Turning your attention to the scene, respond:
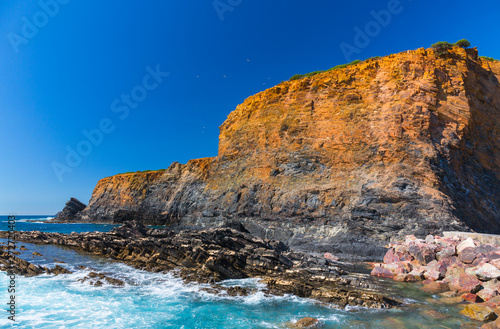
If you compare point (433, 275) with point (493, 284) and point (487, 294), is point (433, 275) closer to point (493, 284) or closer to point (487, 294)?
point (493, 284)

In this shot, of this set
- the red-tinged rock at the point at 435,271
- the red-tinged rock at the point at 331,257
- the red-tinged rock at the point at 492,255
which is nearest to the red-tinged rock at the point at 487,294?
the red-tinged rock at the point at 492,255

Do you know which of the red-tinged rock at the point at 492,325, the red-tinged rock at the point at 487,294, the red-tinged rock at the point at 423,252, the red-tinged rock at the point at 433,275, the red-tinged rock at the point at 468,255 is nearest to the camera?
the red-tinged rock at the point at 492,325

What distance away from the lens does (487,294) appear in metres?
9.43

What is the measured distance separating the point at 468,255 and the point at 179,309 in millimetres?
13037

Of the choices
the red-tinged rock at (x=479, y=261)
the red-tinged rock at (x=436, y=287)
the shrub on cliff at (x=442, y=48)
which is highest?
the shrub on cliff at (x=442, y=48)

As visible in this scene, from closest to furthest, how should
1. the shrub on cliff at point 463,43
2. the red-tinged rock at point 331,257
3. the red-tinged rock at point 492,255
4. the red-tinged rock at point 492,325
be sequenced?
the red-tinged rock at point 492,325
the red-tinged rock at point 492,255
the red-tinged rock at point 331,257
the shrub on cliff at point 463,43

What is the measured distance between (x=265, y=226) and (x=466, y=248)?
16.8 metres

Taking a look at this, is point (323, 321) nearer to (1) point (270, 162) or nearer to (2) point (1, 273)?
(2) point (1, 273)

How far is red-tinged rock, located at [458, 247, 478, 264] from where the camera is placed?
12.1 metres

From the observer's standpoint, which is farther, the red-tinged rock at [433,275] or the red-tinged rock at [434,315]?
the red-tinged rock at [433,275]

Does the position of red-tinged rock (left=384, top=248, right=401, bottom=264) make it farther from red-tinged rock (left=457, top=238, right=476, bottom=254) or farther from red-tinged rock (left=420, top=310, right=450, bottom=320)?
red-tinged rock (left=420, top=310, right=450, bottom=320)

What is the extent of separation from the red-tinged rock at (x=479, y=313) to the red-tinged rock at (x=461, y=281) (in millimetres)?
2045

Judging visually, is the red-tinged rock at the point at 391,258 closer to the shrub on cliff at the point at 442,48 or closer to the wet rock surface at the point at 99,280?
the wet rock surface at the point at 99,280

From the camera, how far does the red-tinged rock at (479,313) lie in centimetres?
790
